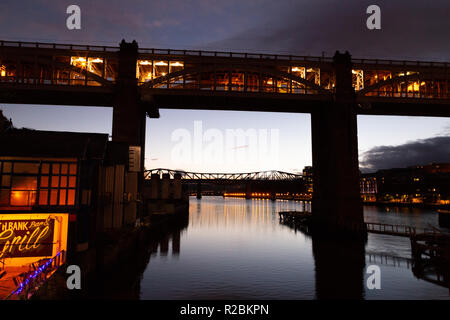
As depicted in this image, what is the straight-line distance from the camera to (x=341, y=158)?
45781 mm

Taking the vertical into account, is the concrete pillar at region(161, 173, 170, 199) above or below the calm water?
above

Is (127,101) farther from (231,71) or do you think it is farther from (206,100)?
(231,71)

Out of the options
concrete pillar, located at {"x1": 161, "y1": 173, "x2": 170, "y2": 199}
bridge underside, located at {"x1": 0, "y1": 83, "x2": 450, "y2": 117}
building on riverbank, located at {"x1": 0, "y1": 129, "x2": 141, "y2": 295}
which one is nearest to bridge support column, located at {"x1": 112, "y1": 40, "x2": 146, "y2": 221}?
bridge underside, located at {"x1": 0, "y1": 83, "x2": 450, "y2": 117}

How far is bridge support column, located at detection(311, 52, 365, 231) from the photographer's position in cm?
4531

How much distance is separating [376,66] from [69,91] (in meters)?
45.8

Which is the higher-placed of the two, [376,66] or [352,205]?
[376,66]

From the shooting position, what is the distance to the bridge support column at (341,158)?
1784 inches

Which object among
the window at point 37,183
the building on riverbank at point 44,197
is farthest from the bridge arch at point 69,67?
the window at point 37,183

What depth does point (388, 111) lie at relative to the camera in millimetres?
54062

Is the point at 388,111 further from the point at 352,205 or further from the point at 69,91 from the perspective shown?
the point at 69,91

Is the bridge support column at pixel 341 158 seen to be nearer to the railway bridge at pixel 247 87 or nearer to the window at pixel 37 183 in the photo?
the railway bridge at pixel 247 87

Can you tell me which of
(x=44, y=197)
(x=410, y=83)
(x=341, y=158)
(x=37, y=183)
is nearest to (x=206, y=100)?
(x=341, y=158)

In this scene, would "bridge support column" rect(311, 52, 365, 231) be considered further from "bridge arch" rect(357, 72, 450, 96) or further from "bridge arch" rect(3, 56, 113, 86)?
"bridge arch" rect(3, 56, 113, 86)
